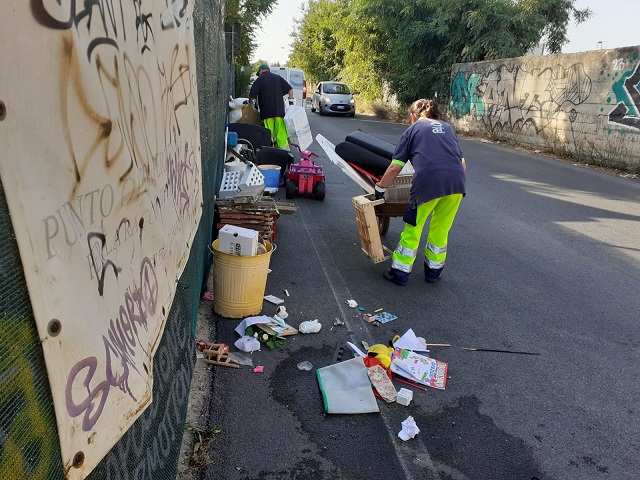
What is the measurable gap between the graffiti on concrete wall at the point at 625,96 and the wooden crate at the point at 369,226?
32.1ft

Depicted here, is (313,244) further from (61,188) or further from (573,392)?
(61,188)

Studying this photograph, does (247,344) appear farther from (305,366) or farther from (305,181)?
(305,181)

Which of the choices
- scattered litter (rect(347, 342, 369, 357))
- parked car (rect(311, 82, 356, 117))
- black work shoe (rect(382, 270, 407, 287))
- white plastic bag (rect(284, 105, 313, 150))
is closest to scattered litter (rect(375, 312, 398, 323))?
scattered litter (rect(347, 342, 369, 357))

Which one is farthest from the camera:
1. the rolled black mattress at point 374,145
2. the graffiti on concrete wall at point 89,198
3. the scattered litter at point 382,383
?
the rolled black mattress at point 374,145

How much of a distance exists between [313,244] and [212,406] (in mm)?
3274

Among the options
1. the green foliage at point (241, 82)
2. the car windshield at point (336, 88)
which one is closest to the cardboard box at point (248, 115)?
the green foliage at point (241, 82)

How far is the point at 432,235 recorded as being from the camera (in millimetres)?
5043

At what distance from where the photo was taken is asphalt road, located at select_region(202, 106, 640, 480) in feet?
9.18

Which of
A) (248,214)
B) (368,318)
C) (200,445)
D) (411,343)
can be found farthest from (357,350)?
(248,214)

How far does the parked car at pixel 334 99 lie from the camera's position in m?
25.8

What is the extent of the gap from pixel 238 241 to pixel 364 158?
2496 millimetres

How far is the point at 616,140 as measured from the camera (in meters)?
12.6

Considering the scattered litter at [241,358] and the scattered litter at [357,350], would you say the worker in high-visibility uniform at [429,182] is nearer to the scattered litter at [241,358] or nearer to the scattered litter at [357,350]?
the scattered litter at [357,350]

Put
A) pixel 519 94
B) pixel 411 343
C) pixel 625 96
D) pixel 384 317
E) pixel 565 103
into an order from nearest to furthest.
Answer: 1. pixel 411 343
2. pixel 384 317
3. pixel 625 96
4. pixel 565 103
5. pixel 519 94
